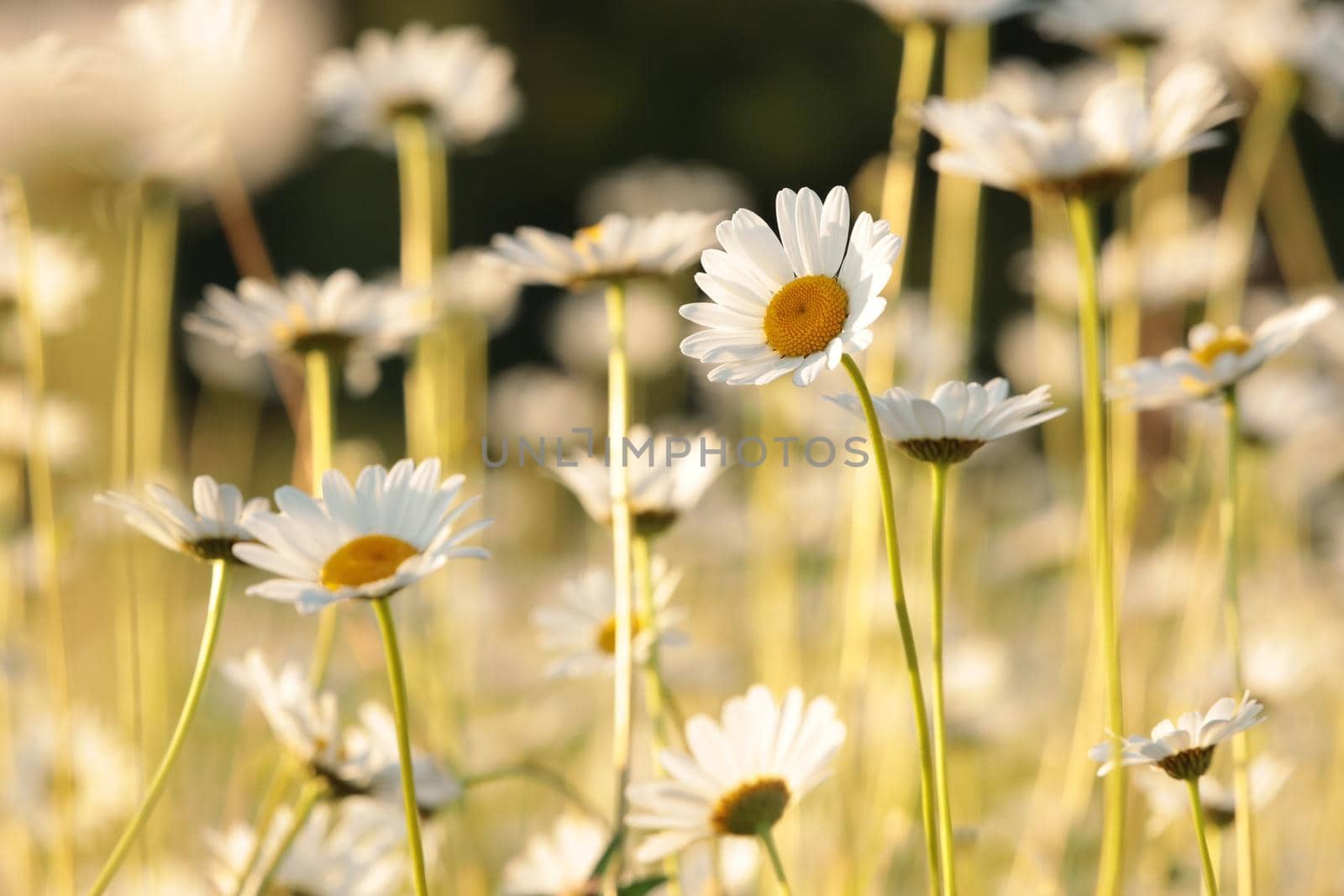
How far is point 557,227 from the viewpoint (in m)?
5.57

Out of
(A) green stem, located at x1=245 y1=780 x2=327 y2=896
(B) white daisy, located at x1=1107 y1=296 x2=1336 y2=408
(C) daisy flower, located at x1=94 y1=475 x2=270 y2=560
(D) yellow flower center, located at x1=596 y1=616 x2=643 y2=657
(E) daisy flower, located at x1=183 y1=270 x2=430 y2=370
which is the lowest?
(A) green stem, located at x1=245 y1=780 x2=327 y2=896

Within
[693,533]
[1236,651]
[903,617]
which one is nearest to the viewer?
[903,617]

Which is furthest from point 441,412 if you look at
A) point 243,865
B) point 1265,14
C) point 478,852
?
point 1265,14

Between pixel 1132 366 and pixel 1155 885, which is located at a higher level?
pixel 1132 366

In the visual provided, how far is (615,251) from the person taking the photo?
0.60 meters

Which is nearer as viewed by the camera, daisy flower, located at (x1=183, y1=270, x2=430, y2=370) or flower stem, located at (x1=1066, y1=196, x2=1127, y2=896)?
flower stem, located at (x1=1066, y1=196, x2=1127, y2=896)

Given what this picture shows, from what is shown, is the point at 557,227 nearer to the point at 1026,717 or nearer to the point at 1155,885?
the point at 1026,717

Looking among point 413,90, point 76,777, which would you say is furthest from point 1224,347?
point 76,777

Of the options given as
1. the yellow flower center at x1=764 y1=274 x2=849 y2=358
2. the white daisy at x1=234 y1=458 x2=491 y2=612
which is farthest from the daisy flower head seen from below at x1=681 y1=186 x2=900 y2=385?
the white daisy at x1=234 y1=458 x2=491 y2=612

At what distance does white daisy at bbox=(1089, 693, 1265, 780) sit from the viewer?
410mm

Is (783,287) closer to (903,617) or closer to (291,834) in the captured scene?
(903,617)

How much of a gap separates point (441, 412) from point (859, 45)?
5025 mm

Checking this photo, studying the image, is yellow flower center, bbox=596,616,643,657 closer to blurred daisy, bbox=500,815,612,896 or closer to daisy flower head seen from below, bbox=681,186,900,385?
blurred daisy, bbox=500,815,612,896

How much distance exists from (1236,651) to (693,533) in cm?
95
